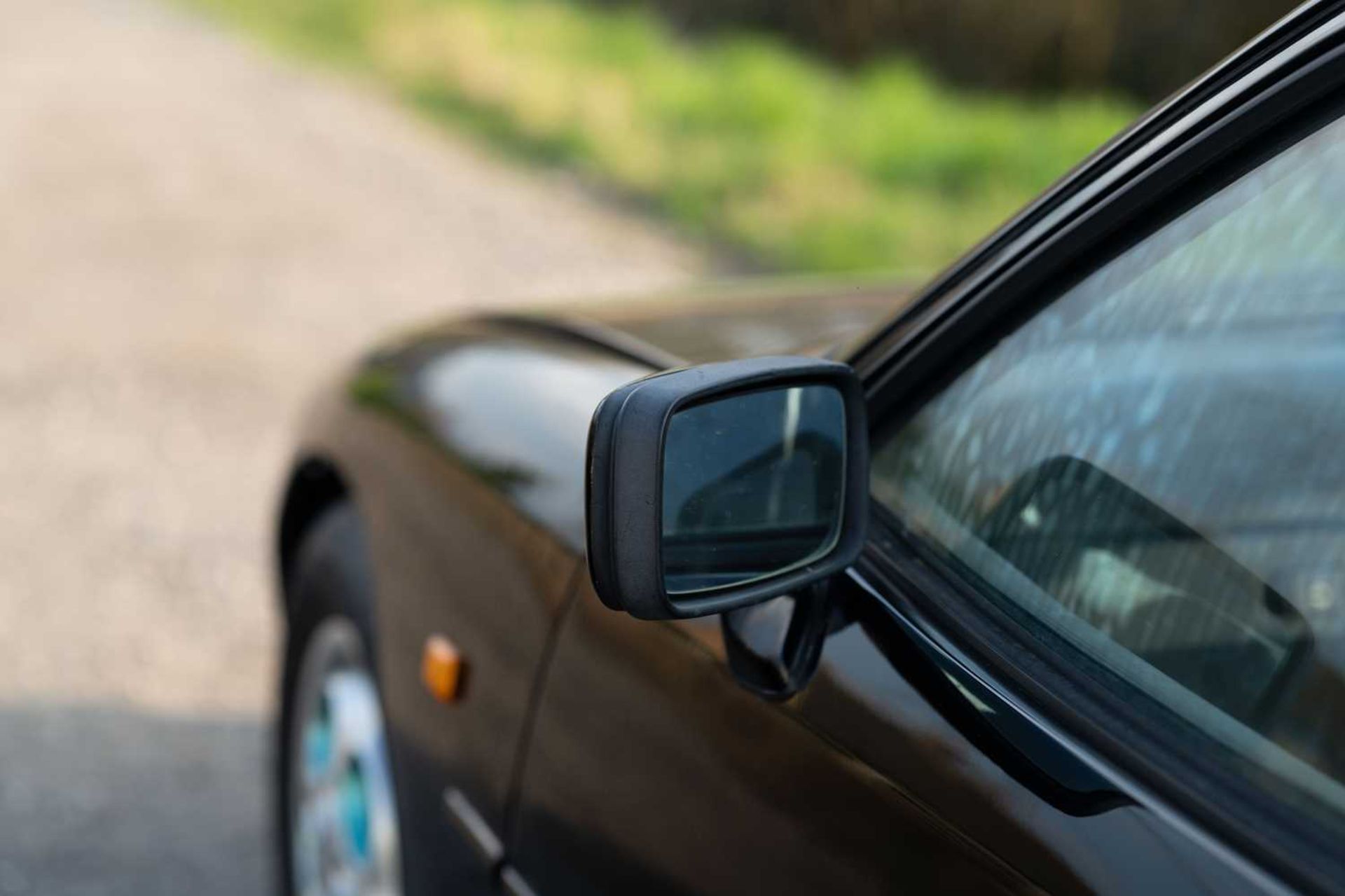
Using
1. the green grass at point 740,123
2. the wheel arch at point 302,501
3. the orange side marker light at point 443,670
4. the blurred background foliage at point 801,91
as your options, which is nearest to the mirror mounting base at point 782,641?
the orange side marker light at point 443,670

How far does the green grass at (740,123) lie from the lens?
8.74m

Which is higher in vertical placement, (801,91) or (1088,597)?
(1088,597)

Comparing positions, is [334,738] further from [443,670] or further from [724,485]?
[724,485]

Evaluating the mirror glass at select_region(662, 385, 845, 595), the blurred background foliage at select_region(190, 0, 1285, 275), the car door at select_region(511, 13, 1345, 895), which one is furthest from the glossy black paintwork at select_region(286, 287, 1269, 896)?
the blurred background foliage at select_region(190, 0, 1285, 275)

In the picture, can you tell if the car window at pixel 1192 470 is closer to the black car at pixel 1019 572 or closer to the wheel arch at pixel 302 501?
the black car at pixel 1019 572

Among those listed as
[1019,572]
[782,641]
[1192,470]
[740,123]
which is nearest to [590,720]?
[782,641]

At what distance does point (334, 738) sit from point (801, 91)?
398 inches

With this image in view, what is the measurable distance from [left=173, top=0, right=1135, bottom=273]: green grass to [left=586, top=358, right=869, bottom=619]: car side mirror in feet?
17.9

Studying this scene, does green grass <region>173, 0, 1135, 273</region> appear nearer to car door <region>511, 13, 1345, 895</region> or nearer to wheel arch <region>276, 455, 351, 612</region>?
wheel arch <region>276, 455, 351, 612</region>

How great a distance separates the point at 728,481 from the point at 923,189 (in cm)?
859

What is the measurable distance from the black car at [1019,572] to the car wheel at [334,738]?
536 mm

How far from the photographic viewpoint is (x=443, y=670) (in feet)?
6.51

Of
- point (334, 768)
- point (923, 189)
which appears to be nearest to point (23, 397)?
point (334, 768)

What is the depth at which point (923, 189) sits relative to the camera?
968 cm
